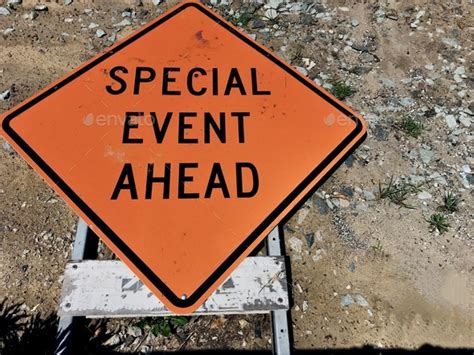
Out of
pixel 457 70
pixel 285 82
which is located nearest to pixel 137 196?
pixel 285 82

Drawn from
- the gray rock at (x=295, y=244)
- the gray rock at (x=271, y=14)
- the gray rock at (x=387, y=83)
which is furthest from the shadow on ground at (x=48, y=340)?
the gray rock at (x=271, y=14)

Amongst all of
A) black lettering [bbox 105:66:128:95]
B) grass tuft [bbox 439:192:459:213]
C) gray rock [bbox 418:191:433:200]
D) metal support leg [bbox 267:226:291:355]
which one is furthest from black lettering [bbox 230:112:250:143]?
grass tuft [bbox 439:192:459:213]

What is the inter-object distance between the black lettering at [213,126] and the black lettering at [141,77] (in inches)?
16.5

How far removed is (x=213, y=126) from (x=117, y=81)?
0.65 metres

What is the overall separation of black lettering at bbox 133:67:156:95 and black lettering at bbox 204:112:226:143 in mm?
420

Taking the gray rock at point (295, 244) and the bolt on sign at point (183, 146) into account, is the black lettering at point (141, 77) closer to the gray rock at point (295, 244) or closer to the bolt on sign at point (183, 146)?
the bolt on sign at point (183, 146)

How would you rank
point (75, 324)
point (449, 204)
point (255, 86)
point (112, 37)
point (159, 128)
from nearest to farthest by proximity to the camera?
point (159, 128) → point (75, 324) → point (255, 86) → point (449, 204) → point (112, 37)

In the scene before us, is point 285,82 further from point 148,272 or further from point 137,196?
point 148,272

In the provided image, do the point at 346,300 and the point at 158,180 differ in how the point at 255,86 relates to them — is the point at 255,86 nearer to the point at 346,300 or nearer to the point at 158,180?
the point at 158,180

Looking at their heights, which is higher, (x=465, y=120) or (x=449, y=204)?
(x=465, y=120)

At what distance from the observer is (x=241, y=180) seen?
2.10 metres

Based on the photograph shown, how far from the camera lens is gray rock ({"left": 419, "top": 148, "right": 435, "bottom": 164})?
3.10 meters

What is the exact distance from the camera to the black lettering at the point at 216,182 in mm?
A: 2055

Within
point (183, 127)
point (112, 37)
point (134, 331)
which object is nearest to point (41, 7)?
point (112, 37)
